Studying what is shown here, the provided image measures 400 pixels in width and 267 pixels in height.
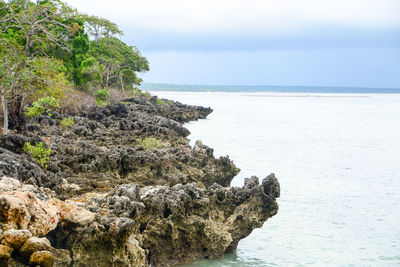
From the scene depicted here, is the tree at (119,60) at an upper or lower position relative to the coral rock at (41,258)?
upper

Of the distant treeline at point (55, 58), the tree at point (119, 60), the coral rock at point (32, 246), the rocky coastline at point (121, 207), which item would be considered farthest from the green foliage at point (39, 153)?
the tree at point (119, 60)

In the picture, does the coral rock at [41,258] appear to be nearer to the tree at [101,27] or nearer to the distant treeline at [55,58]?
the distant treeline at [55,58]

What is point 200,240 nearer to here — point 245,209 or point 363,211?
point 245,209

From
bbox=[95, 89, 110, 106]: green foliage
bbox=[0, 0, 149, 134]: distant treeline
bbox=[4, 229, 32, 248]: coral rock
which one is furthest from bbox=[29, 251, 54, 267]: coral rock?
bbox=[95, 89, 110, 106]: green foliage

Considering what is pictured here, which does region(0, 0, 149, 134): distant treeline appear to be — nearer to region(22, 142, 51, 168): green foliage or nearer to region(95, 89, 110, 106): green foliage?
region(95, 89, 110, 106): green foliage

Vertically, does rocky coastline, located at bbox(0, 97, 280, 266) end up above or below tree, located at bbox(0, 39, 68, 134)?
below

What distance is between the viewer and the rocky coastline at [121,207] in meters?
6.45

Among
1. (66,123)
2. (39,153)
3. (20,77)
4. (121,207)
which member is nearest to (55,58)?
(66,123)

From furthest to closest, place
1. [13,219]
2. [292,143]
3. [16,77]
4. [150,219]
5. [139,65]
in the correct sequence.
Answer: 1. [139,65]
2. [292,143]
3. [16,77]
4. [150,219]
5. [13,219]

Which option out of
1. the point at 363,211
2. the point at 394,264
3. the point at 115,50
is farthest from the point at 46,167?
the point at 115,50

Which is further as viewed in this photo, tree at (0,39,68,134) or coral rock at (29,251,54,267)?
tree at (0,39,68,134)

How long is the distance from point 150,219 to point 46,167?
405 centimetres

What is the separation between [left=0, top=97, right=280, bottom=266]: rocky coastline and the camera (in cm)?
645

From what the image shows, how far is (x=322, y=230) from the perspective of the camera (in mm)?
13102
